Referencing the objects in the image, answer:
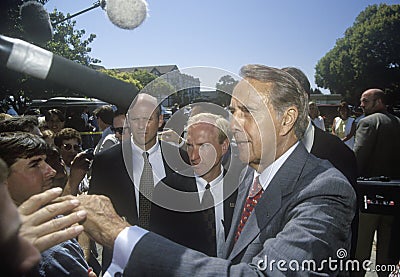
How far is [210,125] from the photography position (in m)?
3.02

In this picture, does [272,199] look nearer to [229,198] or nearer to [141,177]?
[229,198]

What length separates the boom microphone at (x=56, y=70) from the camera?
2.08 ft

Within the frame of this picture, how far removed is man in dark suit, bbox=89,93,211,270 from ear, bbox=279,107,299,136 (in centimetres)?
91

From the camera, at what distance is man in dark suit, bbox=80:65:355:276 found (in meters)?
0.98

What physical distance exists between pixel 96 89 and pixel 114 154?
2250mm

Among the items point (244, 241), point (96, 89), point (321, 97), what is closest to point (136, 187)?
point (244, 241)

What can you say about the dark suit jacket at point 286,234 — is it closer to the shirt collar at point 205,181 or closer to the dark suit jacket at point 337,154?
the shirt collar at point 205,181

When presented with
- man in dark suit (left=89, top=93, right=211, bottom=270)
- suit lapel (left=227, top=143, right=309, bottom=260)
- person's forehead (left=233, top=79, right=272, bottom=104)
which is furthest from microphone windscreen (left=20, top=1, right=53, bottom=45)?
man in dark suit (left=89, top=93, right=211, bottom=270)

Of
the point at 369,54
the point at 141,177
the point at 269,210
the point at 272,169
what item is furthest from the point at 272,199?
the point at 369,54

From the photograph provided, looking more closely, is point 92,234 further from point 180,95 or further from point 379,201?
point 379,201

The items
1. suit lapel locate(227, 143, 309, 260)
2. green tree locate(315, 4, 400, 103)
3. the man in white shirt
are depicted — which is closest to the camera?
suit lapel locate(227, 143, 309, 260)

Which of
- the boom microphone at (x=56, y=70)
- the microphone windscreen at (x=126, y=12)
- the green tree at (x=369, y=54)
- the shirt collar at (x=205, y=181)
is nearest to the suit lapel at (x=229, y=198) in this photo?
the shirt collar at (x=205, y=181)

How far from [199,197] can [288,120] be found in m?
0.99

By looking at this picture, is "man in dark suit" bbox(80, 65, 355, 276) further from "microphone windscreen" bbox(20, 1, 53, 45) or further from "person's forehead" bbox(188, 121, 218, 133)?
"person's forehead" bbox(188, 121, 218, 133)
